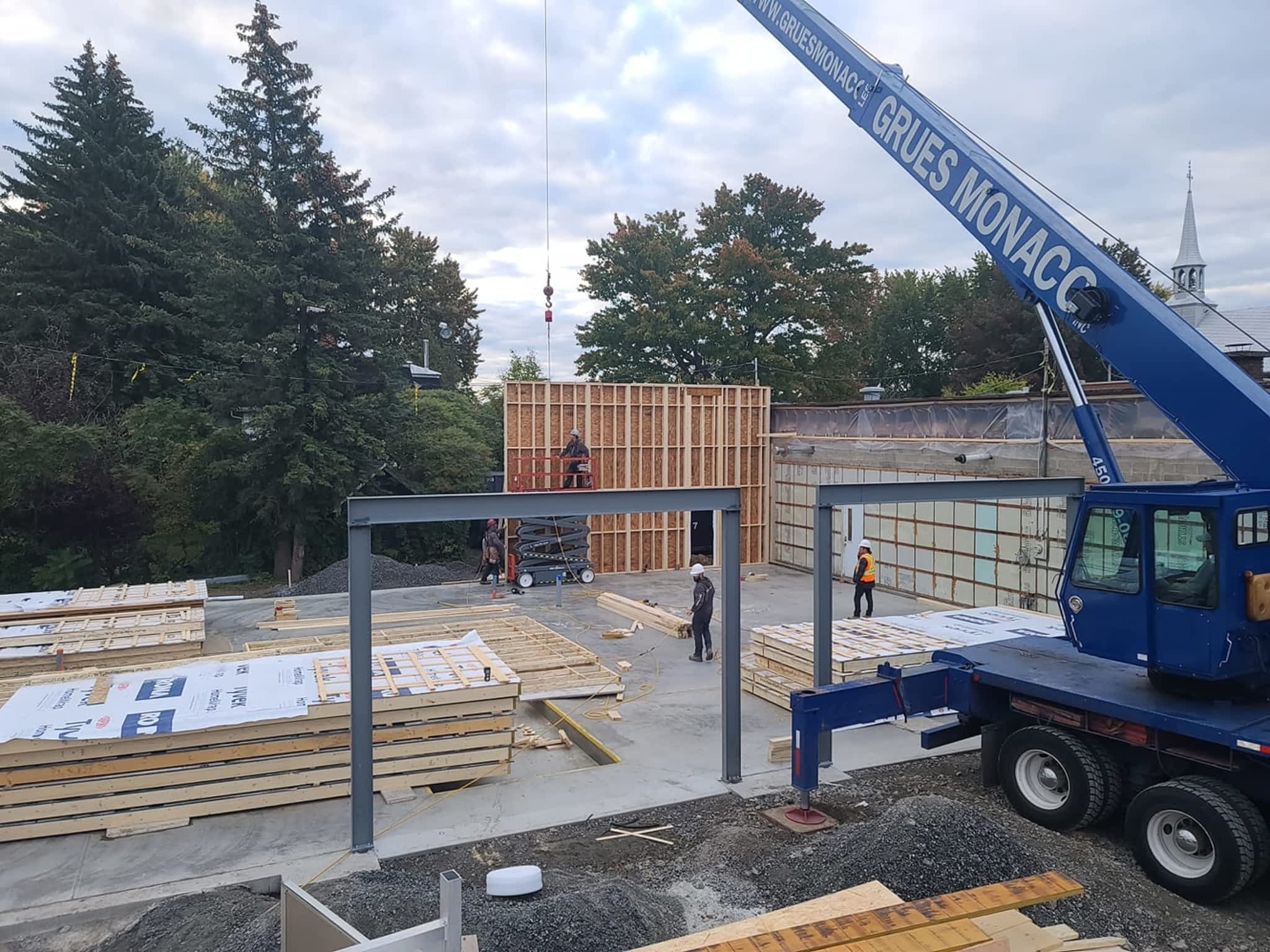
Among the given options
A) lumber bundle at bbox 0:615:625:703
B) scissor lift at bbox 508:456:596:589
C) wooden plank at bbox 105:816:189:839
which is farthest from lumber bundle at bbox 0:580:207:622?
wooden plank at bbox 105:816:189:839

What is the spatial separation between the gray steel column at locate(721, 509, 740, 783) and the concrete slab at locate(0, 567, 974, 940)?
277mm

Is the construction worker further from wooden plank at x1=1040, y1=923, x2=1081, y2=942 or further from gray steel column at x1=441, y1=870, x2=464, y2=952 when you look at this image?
gray steel column at x1=441, y1=870, x2=464, y2=952

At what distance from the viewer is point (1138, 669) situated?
318 inches

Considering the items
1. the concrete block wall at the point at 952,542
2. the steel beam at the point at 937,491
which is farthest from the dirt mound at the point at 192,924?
the concrete block wall at the point at 952,542

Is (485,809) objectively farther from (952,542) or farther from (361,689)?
(952,542)

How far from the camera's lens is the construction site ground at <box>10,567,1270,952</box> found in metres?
5.86

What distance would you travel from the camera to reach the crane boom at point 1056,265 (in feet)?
21.8

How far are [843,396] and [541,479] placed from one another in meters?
20.8

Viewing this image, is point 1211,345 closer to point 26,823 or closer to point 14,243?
point 26,823

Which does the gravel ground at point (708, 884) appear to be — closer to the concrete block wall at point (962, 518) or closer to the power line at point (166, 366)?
the concrete block wall at point (962, 518)

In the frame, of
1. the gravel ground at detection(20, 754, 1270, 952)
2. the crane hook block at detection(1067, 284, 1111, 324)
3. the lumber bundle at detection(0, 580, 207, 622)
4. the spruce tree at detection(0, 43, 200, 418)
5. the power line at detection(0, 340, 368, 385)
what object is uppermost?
the spruce tree at detection(0, 43, 200, 418)

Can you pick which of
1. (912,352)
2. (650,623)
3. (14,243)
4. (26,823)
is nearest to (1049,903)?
(26,823)

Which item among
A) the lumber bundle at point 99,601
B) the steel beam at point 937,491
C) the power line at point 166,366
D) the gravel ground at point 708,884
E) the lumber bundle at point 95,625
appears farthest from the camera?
the power line at point 166,366

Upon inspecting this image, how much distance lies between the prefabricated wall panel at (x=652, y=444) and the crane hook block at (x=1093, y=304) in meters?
16.6
